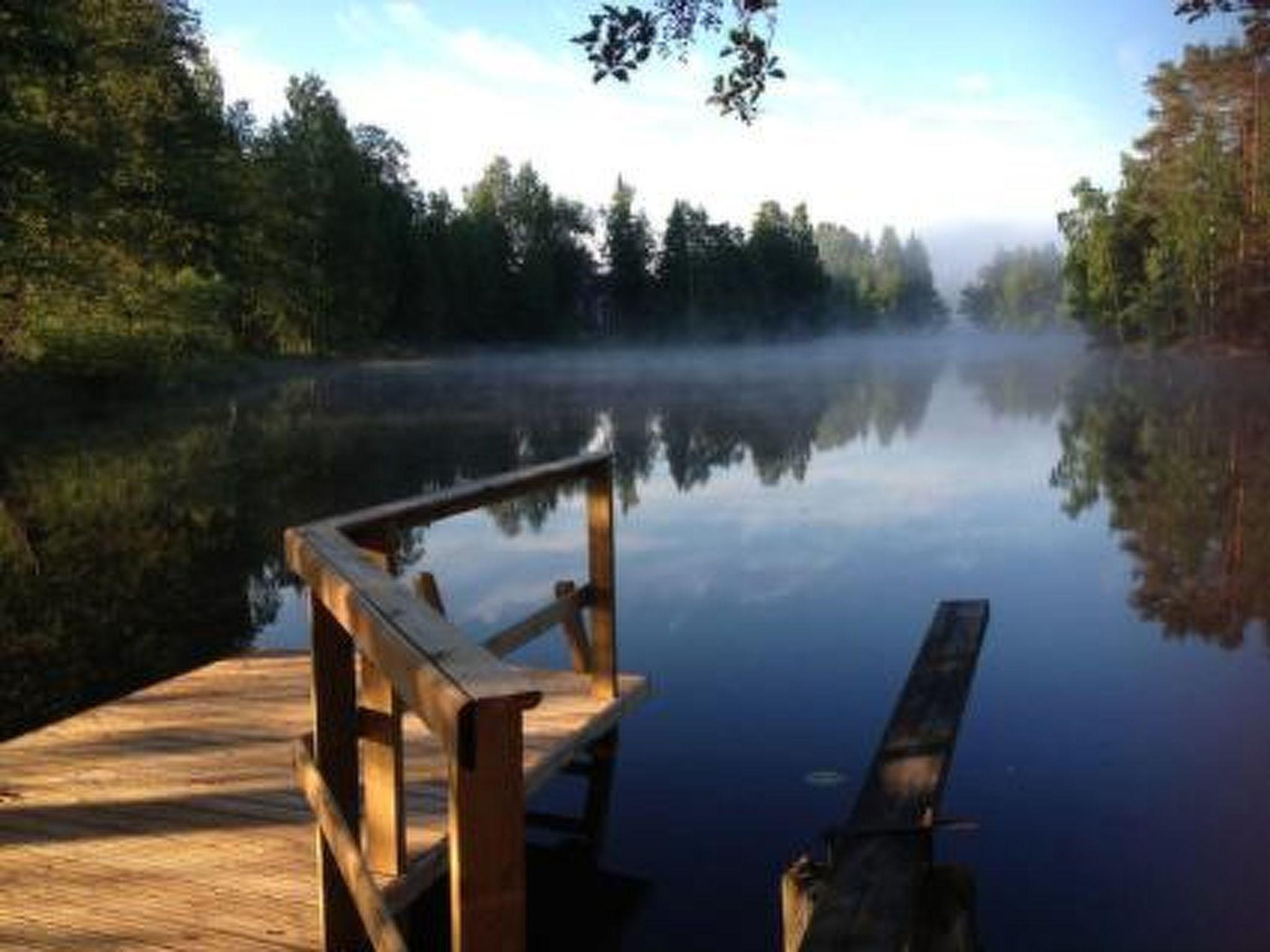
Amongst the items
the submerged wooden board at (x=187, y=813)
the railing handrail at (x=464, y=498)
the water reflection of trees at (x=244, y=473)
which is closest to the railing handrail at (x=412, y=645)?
the railing handrail at (x=464, y=498)

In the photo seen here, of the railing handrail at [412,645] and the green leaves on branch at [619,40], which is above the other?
the green leaves on branch at [619,40]

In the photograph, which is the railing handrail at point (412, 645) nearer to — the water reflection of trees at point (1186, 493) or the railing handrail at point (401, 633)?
the railing handrail at point (401, 633)

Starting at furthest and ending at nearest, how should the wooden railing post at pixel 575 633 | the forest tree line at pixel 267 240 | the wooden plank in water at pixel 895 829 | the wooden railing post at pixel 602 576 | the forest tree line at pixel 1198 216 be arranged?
the forest tree line at pixel 1198 216
the forest tree line at pixel 267 240
the wooden railing post at pixel 575 633
the wooden railing post at pixel 602 576
the wooden plank in water at pixel 895 829

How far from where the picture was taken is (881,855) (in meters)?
4.34

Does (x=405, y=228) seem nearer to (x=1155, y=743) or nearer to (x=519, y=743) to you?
(x=1155, y=743)

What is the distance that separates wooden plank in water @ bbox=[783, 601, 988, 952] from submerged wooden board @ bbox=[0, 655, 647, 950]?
1580 mm

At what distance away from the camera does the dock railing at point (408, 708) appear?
213 cm

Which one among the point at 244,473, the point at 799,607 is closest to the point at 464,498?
the point at 799,607

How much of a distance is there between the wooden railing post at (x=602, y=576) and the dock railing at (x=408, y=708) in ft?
0.04

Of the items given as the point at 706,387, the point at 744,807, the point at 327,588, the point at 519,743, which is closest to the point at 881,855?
the point at 327,588

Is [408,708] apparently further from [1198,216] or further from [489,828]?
[1198,216]

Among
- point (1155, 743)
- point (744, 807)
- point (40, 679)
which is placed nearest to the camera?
point (744, 807)

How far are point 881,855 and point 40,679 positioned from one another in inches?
365

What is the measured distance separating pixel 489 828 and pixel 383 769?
9.89 ft
